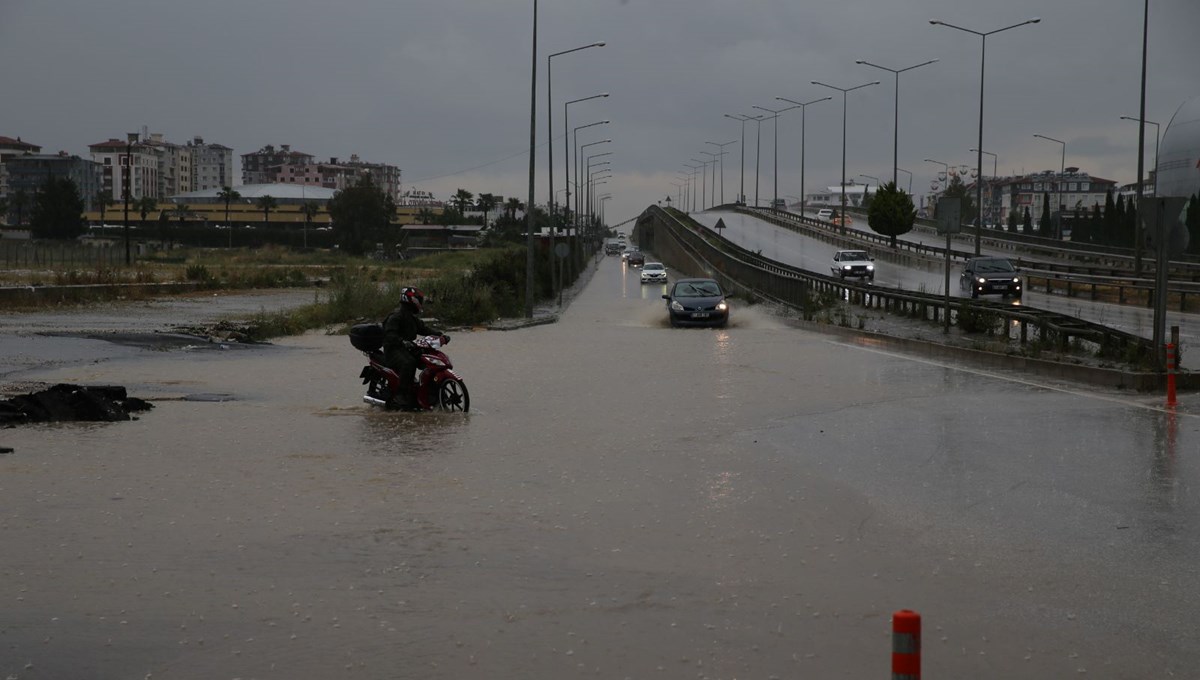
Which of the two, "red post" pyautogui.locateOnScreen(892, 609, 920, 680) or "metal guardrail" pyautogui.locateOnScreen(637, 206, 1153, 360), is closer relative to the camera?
"red post" pyautogui.locateOnScreen(892, 609, 920, 680)

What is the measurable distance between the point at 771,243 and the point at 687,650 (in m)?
102

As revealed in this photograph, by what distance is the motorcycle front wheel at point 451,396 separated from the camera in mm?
17203

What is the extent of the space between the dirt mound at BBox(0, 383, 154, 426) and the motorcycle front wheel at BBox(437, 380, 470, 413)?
3.65 meters

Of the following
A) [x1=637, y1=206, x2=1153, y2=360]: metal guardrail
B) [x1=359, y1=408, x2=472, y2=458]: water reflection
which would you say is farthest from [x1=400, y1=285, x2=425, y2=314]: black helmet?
[x1=637, y1=206, x2=1153, y2=360]: metal guardrail

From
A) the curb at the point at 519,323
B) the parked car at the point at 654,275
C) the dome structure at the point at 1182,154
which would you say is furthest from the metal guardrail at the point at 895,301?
the dome structure at the point at 1182,154

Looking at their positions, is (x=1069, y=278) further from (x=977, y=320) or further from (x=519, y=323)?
(x=977, y=320)

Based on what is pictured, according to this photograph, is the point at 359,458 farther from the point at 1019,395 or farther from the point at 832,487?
the point at 1019,395

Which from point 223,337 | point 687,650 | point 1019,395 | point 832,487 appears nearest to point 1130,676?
point 687,650

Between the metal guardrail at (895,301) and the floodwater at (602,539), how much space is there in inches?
283

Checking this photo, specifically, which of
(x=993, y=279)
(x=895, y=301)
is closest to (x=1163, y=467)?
(x=895, y=301)

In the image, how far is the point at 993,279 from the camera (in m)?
52.5

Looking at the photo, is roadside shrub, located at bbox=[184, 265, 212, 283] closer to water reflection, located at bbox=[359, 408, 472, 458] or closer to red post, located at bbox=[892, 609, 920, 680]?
water reflection, located at bbox=[359, 408, 472, 458]

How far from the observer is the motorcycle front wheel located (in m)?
17.2

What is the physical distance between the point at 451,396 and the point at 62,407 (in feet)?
14.8
